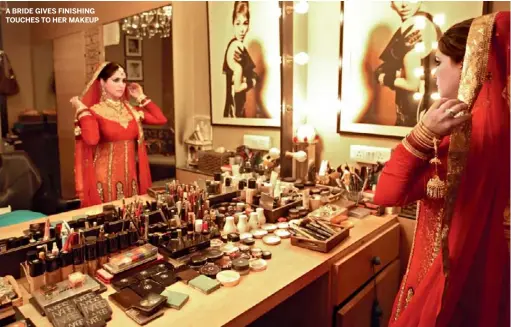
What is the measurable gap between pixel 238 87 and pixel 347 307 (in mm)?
990

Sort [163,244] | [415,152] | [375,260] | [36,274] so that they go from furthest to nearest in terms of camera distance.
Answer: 1. [375,260]
2. [163,244]
3. [36,274]
4. [415,152]

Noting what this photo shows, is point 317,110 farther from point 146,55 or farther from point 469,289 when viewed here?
point 469,289

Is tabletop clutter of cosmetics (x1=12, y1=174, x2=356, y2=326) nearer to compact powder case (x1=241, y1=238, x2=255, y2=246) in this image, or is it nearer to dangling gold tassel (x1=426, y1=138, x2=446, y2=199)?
compact powder case (x1=241, y1=238, x2=255, y2=246)

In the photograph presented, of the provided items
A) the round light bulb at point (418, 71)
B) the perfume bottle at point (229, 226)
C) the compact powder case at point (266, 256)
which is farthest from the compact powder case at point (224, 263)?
the round light bulb at point (418, 71)

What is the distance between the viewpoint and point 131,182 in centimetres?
138

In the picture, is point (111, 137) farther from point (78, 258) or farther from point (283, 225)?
point (283, 225)

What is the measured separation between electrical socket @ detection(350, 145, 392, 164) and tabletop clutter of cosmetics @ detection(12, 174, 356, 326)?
10.9 inches

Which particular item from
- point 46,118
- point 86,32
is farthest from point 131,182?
point 86,32

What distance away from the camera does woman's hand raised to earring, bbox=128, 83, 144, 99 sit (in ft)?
4.33

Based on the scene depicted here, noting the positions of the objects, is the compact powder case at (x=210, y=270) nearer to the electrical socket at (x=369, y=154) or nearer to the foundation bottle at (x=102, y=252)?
the foundation bottle at (x=102, y=252)

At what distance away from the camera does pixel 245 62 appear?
1.78m

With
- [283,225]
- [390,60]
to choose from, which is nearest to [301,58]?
[390,60]

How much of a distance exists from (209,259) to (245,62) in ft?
3.13

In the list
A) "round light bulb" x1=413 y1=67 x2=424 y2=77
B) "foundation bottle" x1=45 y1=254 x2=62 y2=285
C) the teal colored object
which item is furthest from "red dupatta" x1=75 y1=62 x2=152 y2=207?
"round light bulb" x1=413 y1=67 x2=424 y2=77
